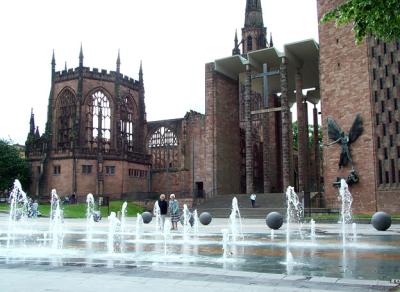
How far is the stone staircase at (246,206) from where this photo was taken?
39.5m

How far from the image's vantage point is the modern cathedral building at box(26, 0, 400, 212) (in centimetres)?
3697

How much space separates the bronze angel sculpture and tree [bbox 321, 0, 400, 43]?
29176 millimetres

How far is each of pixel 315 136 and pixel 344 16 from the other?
150 ft

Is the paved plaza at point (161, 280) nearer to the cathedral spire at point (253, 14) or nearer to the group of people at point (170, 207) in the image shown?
the group of people at point (170, 207)

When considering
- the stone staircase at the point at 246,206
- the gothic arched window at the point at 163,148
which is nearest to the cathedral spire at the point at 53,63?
the gothic arched window at the point at 163,148

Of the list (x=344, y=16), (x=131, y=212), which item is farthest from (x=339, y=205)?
(x=344, y=16)

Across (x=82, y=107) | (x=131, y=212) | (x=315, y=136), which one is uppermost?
(x=82, y=107)

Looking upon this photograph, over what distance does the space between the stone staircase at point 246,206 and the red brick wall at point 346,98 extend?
4751 mm

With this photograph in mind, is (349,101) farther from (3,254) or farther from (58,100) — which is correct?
(58,100)

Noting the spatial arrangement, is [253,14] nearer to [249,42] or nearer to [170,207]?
[249,42]

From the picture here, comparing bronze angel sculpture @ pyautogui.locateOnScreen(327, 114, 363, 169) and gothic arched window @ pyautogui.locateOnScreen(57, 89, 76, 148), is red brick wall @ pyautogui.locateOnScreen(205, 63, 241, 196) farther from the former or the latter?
gothic arched window @ pyautogui.locateOnScreen(57, 89, 76, 148)

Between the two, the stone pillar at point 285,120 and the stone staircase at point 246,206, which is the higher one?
the stone pillar at point 285,120

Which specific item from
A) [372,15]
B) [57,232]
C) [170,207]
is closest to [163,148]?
[170,207]

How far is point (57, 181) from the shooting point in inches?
2248
